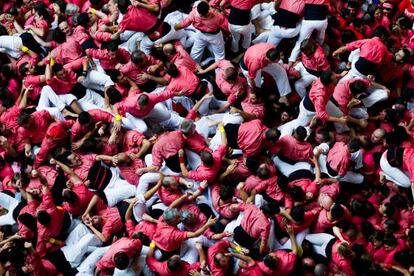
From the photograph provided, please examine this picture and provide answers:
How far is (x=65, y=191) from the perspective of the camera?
8820 mm

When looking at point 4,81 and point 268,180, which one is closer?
point 268,180

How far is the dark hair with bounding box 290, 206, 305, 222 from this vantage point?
841 cm

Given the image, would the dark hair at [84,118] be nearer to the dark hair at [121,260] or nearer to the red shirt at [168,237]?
the red shirt at [168,237]

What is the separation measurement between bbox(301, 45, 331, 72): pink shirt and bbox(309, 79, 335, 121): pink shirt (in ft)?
1.62

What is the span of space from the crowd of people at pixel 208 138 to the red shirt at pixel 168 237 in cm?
2

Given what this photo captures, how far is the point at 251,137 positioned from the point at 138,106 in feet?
5.36

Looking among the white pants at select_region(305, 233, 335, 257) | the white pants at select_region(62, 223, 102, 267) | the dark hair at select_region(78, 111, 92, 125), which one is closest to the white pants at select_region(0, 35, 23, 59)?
the dark hair at select_region(78, 111, 92, 125)

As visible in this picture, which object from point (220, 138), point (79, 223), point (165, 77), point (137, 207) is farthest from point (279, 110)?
point (79, 223)

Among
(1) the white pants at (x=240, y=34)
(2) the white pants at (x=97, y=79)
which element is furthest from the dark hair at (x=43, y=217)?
(1) the white pants at (x=240, y=34)

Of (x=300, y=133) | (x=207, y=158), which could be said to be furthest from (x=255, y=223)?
(x=300, y=133)

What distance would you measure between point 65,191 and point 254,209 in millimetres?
2503

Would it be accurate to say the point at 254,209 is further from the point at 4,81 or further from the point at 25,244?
the point at 4,81

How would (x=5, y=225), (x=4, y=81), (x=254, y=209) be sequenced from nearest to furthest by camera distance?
1. (x=254, y=209)
2. (x=5, y=225)
3. (x=4, y=81)

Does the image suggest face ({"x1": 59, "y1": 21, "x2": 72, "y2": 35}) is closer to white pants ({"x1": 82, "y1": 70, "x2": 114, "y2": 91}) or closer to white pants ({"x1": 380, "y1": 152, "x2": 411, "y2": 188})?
white pants ({"x1": 82, "y1": 70, "x2": 114, "y2": 91})
